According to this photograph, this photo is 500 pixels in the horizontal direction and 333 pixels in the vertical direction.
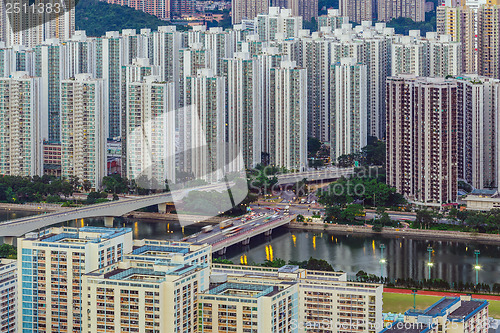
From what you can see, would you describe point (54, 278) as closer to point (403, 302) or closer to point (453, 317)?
point (453, 317)

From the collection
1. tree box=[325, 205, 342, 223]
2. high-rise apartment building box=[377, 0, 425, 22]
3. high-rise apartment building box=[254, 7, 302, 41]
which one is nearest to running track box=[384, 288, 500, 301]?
tree box=[325, 205, 342, 223]

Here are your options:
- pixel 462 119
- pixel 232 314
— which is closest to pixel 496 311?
pixel 232 314

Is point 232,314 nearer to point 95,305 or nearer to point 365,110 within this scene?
point 95,305

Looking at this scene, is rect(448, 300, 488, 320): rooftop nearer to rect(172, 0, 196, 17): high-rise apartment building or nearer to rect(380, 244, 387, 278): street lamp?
rect(380, 244, 387, 278): street lamp

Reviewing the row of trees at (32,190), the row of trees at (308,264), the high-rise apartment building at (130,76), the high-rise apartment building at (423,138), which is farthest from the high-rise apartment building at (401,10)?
the row of trees at (308,264)

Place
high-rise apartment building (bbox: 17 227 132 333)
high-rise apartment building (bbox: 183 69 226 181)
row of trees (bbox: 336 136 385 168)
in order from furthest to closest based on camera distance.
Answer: row of trees (bbox: 336 136 385 168), high-rise apartment building (bbox: 183 69 226 181), high-rise apartment building (bbox: 17 227 132 333)

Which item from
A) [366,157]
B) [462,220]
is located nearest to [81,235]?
[462,220]
